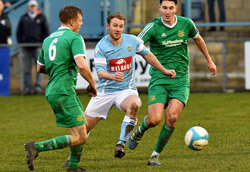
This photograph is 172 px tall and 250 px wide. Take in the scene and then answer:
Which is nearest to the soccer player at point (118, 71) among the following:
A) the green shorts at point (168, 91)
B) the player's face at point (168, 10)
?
the green shorts at point (168, 91)

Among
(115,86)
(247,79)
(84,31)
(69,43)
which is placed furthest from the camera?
(84,31)

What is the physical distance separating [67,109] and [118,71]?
4.34 feet

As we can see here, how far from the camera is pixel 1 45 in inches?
701

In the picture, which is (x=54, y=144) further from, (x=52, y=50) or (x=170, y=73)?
(x=170, y=73)

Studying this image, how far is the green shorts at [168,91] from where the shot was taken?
8312 millimetres

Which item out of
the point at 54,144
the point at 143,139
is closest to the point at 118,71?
the point at 54,144

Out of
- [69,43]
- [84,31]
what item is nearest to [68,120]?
[69,43]

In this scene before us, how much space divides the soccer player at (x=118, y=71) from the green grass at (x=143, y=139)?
578 millimetres

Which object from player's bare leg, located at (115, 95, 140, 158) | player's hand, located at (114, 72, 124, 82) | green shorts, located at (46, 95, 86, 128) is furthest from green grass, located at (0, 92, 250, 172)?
player's hand, located at (114, 72, 124, 82)

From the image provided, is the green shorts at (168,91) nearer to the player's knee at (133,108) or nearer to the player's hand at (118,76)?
the player's knee at (133,108)

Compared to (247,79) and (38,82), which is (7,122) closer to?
(38,82)

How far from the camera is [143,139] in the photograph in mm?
10297

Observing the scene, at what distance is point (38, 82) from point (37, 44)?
1.02 meters

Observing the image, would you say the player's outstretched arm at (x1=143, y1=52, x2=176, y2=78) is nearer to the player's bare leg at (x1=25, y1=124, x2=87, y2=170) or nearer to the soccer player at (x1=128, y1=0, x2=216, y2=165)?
the soccer player at (x1=128, y1=0, x2=216, y2=165)
